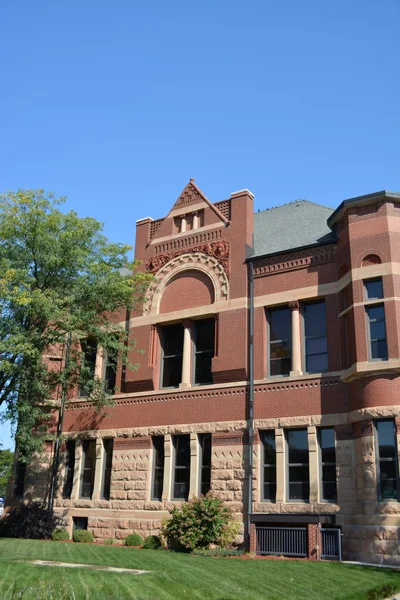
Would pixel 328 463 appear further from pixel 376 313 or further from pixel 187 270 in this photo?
pixel 187 270

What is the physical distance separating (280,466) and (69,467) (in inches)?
406

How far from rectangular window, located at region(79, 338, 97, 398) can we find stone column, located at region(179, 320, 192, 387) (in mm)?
3511

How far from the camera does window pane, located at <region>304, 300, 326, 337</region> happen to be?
21062 mm

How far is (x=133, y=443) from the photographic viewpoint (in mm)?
23734

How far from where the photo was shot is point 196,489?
21.3 metres

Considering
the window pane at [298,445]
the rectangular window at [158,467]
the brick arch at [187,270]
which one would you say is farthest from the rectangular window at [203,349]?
the window pane at [298,445]

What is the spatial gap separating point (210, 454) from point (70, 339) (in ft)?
22.4

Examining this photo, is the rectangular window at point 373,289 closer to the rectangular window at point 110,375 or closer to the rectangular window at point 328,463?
the rectangular window at point 328,463

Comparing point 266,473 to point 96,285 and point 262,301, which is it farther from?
point 96,285

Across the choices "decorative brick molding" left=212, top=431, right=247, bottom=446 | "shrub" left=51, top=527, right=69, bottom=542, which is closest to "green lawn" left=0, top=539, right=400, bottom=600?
"decorative brick molding" left=212, top=431, right=247, bottom=446

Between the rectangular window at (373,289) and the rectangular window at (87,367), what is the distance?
1013cm

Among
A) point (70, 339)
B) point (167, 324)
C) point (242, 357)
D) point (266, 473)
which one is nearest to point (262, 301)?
point (242, 357)

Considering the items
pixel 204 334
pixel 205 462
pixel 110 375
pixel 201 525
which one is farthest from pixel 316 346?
pixel 110 375

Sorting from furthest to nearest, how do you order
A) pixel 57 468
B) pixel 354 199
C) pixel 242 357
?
pixel 57 468, pixel 242 357, pixel 354 199
